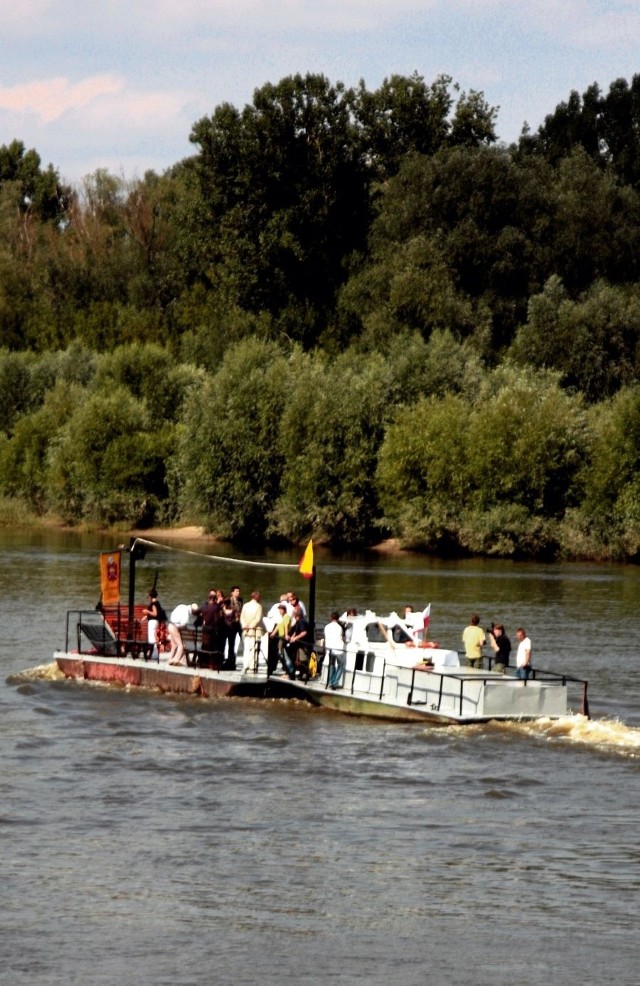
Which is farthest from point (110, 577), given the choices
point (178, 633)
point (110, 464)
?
point (110, 464)

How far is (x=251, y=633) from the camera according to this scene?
37.4m

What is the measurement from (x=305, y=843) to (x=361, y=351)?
250 ft

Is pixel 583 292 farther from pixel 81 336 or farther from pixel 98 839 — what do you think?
pixel 98 839

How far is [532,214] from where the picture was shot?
344 feet

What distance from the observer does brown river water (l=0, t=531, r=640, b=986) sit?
2072cm

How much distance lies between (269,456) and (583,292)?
22064 millimetres

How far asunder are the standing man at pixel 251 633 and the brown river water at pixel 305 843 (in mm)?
1131

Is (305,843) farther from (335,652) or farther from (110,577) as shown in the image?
(110,577)

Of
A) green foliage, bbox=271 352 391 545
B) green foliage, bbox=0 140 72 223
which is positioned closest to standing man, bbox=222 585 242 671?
green foliage, bbox=271 352 391 545

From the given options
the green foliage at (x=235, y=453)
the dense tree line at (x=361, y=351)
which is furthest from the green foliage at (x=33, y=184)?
the green foliage at (x=235, y=453)

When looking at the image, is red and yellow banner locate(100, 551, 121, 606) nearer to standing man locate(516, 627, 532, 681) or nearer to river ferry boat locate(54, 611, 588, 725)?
river ferry boat locate(54, 611, 588, 725)

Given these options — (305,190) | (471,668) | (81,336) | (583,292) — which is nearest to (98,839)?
(471,668)

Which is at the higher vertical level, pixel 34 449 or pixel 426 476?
pixel 34 449

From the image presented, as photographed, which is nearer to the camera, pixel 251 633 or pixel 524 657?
pixel 524 657
